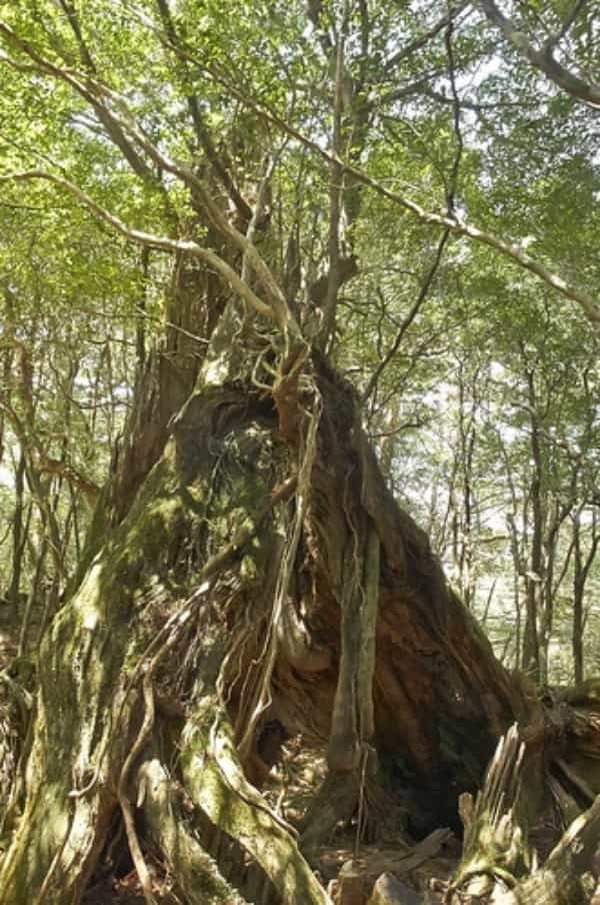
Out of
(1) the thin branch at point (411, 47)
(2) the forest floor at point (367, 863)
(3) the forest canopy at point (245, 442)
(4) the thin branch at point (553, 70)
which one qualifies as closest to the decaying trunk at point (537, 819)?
(3) the forest canopy at point (245, 442)

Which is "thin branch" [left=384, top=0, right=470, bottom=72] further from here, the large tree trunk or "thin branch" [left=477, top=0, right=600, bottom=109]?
the large tree trunk

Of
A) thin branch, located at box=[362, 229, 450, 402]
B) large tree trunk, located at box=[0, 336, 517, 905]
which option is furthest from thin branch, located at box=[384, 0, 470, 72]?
large tree trunk, located at box=[0, 336, 517, 905]

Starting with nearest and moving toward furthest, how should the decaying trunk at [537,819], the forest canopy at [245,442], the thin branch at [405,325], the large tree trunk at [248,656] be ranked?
1. the decaying trunk at [537,819]
2. the large tree trunk at [248,656]
3. the forest canopy at [245,442]
4. the thin branch at [405,325]

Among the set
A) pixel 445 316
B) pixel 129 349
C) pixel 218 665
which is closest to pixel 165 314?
pixel 218 665

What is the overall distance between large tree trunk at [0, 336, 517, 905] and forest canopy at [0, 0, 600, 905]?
2cm

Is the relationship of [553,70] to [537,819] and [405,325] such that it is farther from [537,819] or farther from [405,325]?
[537,819]

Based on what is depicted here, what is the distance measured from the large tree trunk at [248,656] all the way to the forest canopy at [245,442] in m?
0.02

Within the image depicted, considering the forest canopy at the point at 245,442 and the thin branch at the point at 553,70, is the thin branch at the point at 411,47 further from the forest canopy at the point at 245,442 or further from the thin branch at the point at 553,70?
the thin branch at the point at 553,70

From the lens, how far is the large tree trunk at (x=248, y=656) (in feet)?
12.7

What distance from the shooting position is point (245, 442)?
534 cm

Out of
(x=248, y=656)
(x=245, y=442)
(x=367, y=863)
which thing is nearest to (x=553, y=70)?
(x=245, y=442)

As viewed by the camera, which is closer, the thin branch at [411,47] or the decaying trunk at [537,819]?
the decaying trunk at [537,819]

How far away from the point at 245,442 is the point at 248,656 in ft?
4.55

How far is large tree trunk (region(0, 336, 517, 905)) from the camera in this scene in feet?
12.7
